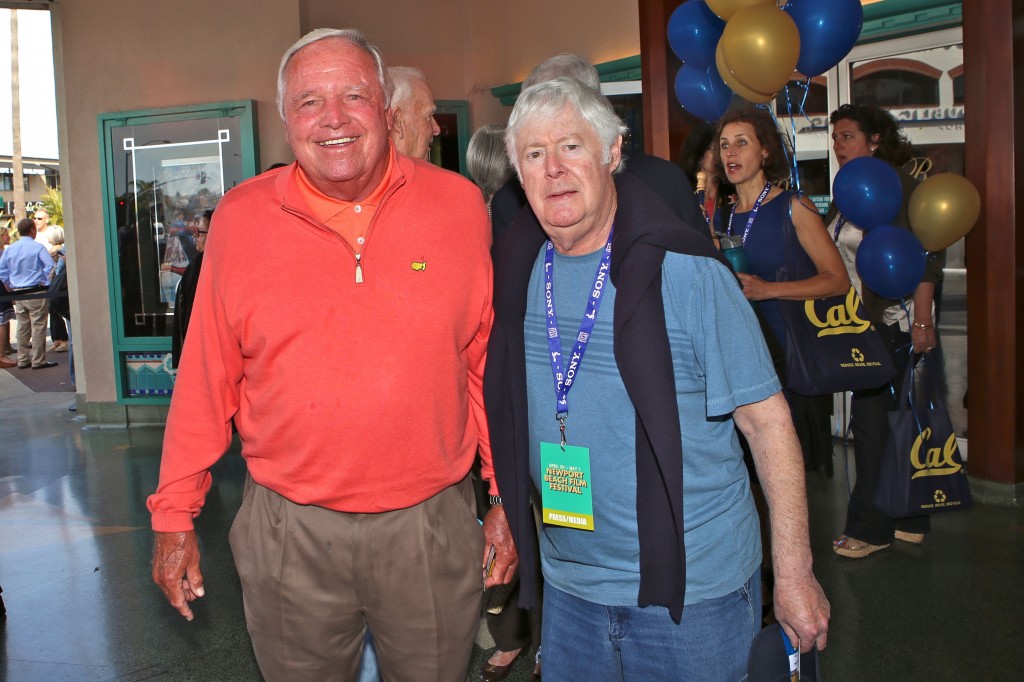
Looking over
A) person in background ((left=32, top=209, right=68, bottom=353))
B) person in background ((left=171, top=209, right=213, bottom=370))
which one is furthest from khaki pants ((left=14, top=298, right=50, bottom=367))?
person in background ((left=171, top=209, right=213, bottom=370))

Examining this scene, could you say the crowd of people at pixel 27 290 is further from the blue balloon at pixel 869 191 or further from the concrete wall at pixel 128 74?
the blue balloon at pixel 869 191

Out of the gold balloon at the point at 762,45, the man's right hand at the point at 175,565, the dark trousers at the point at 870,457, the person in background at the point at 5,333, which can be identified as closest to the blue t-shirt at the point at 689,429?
the man's right hand at the point at 175,565

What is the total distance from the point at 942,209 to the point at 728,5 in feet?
4.54

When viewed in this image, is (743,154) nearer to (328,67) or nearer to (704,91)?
(704,91)

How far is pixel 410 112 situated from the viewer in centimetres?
301

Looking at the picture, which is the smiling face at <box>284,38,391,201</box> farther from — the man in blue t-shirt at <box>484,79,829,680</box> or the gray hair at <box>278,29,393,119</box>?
the man in blue t-shirt at <box>484,79,829,680</box>

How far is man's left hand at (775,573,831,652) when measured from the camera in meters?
1.78

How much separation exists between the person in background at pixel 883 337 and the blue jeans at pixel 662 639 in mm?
2719

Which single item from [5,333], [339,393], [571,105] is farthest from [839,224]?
[5,333]

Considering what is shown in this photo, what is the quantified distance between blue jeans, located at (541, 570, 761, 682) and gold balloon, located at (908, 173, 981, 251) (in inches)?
121

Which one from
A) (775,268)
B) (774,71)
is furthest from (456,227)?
(774,71)

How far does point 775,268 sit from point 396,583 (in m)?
2.26

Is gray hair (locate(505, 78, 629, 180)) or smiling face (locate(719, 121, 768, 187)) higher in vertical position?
smiling face (locate(719, 121, 768, 187))

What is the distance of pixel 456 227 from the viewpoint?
215cm
